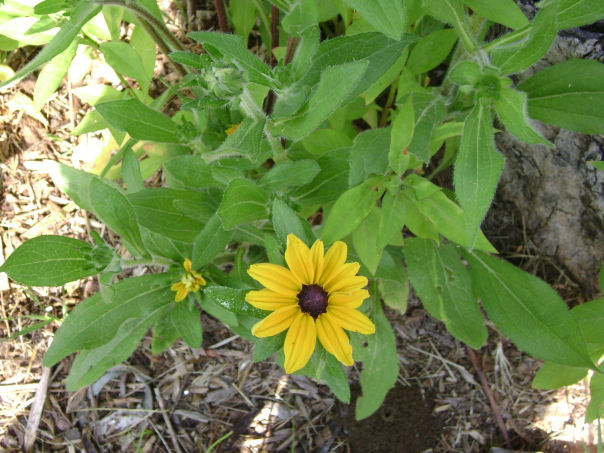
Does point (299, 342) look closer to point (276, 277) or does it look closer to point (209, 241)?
point (276, 277)

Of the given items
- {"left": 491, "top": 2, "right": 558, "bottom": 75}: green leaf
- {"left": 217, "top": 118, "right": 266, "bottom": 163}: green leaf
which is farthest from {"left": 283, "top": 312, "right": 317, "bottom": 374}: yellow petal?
{"left": 491, "top": 2, "right": 558, "bottom": 75}: green leaf

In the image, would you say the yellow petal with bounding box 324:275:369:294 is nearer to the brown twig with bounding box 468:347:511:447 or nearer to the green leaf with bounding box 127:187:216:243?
the green leaf with bounding box 127:187:216:243

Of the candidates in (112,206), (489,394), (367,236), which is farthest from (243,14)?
(489,394)

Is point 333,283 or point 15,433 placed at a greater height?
point 333,283

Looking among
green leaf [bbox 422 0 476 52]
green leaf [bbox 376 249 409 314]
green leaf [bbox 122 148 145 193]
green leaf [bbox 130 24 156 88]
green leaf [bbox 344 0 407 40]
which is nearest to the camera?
green leaf [bbox 344 0 407 40]

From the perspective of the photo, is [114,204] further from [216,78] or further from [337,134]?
[337,134]

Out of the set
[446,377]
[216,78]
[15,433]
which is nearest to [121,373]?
[15,433]

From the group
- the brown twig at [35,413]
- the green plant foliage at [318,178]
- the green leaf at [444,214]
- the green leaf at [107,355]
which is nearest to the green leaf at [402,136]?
the green plant foliage at [318,178]
